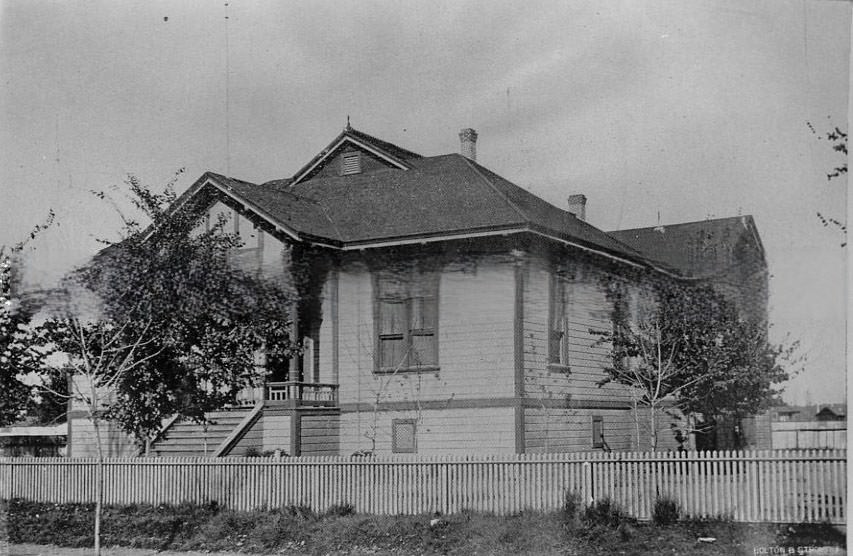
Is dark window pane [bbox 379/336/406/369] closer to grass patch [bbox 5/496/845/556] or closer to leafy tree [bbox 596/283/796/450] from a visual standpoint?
leafy tree [bbox 596/283/796/450]

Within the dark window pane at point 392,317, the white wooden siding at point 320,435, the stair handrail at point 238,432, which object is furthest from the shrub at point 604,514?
the stair handrail at point 238,432

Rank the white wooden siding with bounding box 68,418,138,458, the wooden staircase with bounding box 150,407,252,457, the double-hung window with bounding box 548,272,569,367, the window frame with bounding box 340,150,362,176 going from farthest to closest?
1. the window frame with bounding box 340,150,362,176
2. the white wooden siding with bounding box 68,418,138,458
3. the wooden staircase with bounding box 150,407,252,457
4. the double-hung window with bounding box 548,272,569,367

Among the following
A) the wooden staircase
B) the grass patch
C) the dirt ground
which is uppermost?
the wooden staircase

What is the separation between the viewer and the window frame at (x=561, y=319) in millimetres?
19969

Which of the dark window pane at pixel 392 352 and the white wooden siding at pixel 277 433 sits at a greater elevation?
the dark window pane at pixel 392 352

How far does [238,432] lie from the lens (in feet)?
65.7

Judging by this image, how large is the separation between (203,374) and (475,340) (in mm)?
5439

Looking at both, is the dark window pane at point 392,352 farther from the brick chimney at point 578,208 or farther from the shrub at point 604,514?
the shrub at point 604,514

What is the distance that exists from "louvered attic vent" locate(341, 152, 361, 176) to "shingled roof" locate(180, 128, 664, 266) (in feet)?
0.70

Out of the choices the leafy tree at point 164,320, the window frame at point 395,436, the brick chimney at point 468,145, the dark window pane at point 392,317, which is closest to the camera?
the leafy tree at point 164,320

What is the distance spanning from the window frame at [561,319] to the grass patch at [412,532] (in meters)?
4.63

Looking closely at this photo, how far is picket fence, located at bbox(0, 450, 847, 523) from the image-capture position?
48.8ft

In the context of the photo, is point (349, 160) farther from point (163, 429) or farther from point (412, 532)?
point (412, 532)

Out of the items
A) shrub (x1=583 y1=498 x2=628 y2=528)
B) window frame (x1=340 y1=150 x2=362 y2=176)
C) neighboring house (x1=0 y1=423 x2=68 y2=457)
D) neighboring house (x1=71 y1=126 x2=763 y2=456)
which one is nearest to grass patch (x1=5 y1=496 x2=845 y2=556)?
shrub (x1=583 y1=498 x2=628 y2=528)
